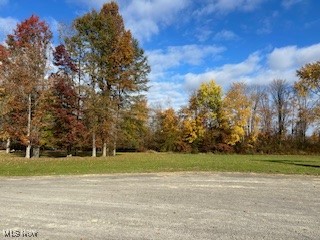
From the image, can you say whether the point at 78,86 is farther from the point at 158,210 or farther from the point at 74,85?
the point at 158,210

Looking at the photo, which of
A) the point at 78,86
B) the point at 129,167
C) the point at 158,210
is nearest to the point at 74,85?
the point at 78,86

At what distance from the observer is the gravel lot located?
717 cm

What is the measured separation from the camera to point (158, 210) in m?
9.48

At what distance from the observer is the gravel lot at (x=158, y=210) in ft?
23.5

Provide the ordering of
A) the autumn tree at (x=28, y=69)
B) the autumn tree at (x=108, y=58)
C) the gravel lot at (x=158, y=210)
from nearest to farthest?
the gravel lot at (x=158, y=210)
the autumn tree at (x=28, y=69)
the autumn tree at (x=108, y=58)

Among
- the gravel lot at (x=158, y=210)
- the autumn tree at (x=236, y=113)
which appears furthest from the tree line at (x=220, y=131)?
the gravel lot at (x=158, y=210)

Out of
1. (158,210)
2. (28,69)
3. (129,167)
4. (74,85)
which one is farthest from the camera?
(74,85)

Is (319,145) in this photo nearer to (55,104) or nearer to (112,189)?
(55,104)

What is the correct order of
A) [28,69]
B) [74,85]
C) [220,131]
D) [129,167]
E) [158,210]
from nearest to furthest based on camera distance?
[158,210] → [129,167] → [28,69] → [74,85] → [220,131]

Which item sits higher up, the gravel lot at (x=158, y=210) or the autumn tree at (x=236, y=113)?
the autumn tree at (x=236, y=113)

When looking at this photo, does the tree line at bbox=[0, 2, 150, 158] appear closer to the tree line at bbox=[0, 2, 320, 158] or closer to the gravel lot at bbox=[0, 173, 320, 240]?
the tree line at bbox=[0, 2, 320, 158]

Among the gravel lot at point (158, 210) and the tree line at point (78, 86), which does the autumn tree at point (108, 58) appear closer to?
the tree line at point (78, 86)

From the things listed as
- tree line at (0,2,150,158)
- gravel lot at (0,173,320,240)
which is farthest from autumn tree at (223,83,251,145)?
gravel lot at (0,173,320,240)

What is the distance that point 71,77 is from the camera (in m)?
38.2
